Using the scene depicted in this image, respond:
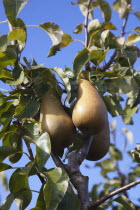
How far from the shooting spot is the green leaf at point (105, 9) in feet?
7.13

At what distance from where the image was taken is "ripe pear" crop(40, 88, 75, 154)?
4.97 feet

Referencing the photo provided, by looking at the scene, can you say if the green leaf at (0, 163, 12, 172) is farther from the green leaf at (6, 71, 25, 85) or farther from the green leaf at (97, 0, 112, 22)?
the green leaf at (97, 0, 112, 22)

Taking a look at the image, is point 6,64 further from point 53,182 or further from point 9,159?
point 53,182

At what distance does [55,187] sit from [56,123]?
25 centimetres

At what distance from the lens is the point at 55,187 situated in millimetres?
1349

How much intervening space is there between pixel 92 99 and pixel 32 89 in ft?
0.73

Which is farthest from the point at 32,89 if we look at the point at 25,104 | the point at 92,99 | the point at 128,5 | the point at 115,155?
the point at 115,155

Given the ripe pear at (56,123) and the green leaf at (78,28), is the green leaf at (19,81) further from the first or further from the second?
the green leaf at (78,28)

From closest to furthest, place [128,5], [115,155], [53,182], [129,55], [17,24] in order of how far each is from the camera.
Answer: [53,182] → [17,24] → [129,55] → [128,5] → [115,155]

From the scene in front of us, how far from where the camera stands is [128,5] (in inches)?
92.7

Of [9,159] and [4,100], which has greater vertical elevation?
[4,100]

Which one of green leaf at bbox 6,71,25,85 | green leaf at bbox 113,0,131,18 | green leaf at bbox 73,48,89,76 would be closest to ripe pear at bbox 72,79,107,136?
green leaf at bbox 73,48,89,76

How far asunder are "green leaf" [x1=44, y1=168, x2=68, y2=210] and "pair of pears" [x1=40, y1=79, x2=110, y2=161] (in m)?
0.14

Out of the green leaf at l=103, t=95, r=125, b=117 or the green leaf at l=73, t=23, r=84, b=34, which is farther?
the green leaf at l=73, t=23, r=84, b=34
